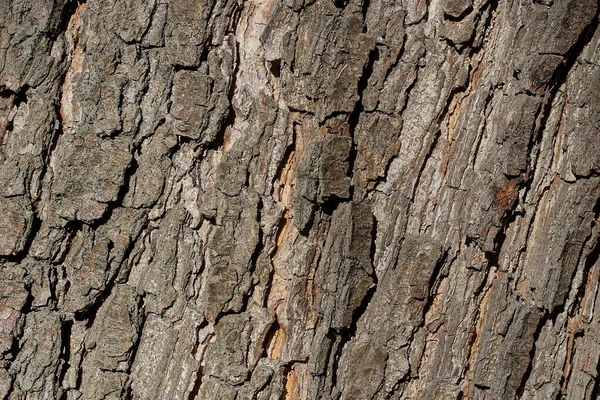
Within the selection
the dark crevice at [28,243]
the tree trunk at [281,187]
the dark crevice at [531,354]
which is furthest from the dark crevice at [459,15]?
the dark crevice at [28,243]

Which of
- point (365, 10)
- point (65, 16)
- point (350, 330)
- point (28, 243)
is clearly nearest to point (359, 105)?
point (365, 10)

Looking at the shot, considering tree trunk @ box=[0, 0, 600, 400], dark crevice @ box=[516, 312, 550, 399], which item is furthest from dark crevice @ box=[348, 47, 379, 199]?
dark crevice @ box=[516, 312, 550, 399]

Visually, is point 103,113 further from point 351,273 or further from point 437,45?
point 437,45

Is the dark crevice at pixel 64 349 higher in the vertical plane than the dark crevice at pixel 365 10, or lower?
lower

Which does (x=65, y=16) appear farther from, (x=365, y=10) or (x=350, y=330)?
(x=350, y=330)

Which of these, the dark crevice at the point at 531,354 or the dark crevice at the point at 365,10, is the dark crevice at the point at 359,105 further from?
the dark crevice at the point at 531,354

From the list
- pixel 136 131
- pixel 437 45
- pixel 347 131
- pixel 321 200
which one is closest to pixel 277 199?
pixel 321 200

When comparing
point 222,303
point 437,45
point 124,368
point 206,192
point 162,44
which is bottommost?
point 124,368

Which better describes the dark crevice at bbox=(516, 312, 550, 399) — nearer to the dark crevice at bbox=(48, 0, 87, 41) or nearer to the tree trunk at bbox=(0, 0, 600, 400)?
the tree trunk at bbox=(0, 0, 600, 400)
